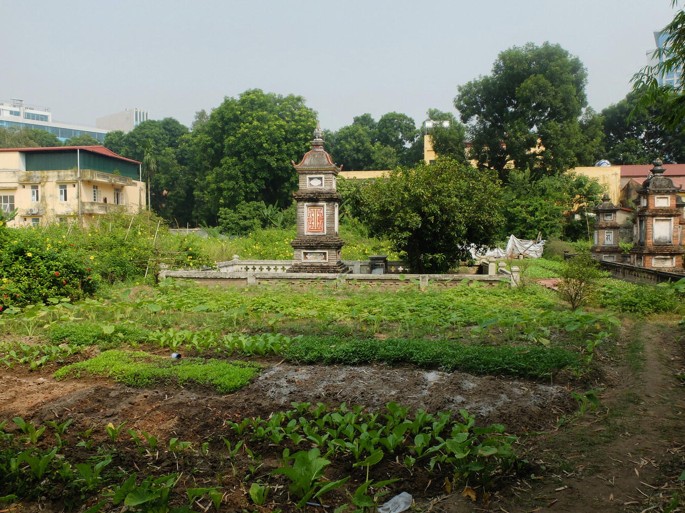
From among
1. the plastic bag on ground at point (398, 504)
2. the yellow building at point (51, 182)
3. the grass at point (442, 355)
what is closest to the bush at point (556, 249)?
the grass at point (442, 355)

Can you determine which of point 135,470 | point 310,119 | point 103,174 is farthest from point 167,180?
point 135,470

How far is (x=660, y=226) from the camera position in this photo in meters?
21.7

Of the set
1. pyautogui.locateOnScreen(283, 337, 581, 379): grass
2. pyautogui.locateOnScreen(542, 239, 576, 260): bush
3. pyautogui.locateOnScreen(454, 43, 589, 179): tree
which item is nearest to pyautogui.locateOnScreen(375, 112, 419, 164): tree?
pyautogui.locateOnScreen(454, 43, 589, 179): tree

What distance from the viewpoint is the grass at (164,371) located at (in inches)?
252

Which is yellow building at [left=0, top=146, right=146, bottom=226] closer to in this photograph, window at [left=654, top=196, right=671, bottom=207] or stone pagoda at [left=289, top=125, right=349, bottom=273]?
stone pagoda at [left=289, top=125, right=349, bottom=273]

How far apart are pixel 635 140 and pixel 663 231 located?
2734 centimetres

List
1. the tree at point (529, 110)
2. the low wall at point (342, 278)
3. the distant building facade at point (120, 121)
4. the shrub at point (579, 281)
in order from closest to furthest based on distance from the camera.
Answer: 1. the shrub at point (579, 281)
2. the low wall at point (342, 278)
3. the tree at point (529, 110)
4. the distant building facade at point (120, 121)

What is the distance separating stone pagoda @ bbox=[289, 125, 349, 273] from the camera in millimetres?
18922

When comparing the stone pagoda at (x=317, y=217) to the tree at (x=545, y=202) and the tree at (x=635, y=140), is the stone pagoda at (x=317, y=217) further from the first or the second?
the tree at (x=635, y=140)

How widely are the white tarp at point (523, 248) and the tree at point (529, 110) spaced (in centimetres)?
661

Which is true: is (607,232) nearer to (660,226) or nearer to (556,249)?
(556,249)

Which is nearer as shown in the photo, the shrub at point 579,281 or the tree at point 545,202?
the shrub at point 579,281

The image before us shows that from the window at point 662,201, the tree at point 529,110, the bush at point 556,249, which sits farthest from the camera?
the tree at point 529,110

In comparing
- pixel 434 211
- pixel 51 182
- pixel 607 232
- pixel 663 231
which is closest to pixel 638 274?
pixel 663 231
